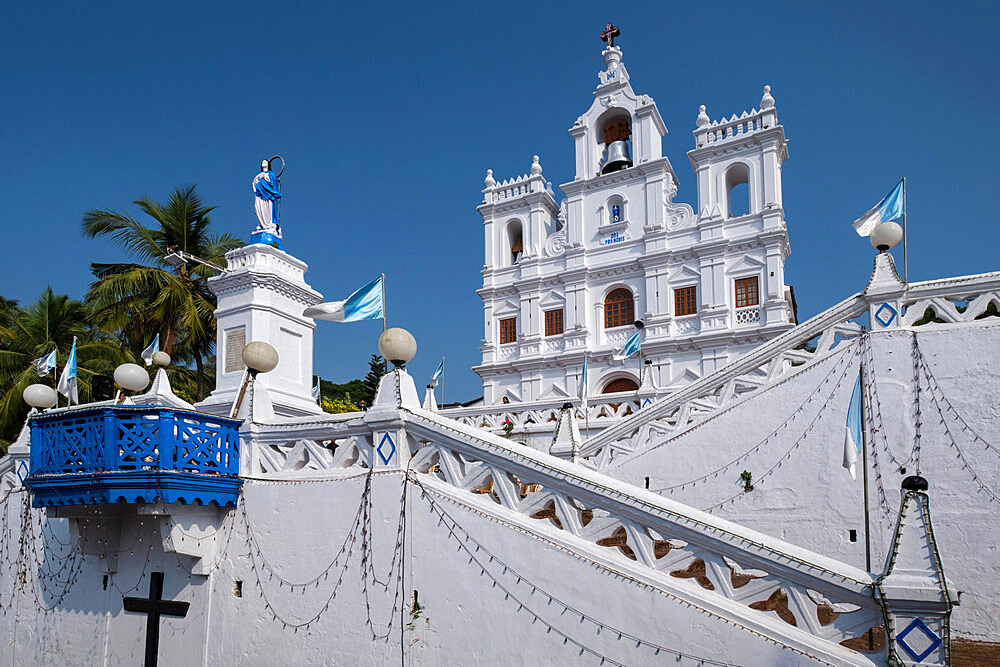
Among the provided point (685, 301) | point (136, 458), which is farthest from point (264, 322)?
point (685, 301)

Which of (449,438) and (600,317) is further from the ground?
(600,317)

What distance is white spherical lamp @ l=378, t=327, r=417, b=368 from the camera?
7793 mm

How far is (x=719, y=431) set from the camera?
10.8m

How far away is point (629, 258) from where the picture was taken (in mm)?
30594

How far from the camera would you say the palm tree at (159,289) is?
24.5 meters

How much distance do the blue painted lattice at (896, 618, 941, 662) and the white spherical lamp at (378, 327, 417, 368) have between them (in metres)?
5.26

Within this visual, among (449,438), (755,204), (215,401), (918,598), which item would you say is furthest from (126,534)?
(755,204)

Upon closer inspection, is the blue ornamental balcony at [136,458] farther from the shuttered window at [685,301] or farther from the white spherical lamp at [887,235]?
the shuttered window at [685,301]

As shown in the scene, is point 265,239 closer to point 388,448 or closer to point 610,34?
point 388,448

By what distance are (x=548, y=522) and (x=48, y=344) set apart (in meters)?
22.3

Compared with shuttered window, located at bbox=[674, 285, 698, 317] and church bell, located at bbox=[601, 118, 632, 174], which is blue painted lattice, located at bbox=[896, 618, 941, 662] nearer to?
shuttered window, located at bbox=[674, 285, 698, 317]

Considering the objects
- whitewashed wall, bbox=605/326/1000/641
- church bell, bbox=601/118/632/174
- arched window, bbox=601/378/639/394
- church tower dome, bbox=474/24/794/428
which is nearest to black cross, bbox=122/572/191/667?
whitewashed wall, bbox=605/326/1000/641

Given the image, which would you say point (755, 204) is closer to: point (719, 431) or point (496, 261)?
point (496, 261)

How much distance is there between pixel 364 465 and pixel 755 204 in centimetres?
2501
